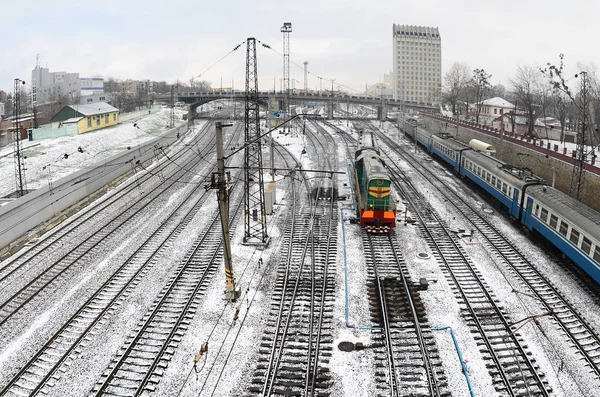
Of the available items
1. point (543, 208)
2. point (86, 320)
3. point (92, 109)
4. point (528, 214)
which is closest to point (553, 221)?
point (543, 208)

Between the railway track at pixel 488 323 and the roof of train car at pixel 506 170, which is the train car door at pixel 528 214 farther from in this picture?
the railway track at pixel 488 323

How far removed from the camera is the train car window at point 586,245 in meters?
16.7

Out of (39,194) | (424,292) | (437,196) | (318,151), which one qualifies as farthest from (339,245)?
(318,151)

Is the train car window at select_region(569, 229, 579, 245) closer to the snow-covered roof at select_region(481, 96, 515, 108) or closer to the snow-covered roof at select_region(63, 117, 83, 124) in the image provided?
the snow-covered roof at select_region(63, 117, 83, 124)

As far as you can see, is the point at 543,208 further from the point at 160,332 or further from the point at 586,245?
Answer: the point at 160,332

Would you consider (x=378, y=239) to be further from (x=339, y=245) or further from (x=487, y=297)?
(x=487, y=297)

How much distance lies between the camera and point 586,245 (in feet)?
55.6

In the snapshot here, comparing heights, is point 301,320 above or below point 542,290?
below

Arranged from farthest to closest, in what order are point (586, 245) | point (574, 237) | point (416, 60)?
point (416, 60), point (574, 237), point (586, 245)

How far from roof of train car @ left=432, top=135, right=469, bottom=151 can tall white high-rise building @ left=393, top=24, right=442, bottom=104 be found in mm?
148464

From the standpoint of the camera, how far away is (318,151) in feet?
177

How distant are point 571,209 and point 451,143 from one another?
23.6 meters

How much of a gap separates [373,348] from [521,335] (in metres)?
5.11

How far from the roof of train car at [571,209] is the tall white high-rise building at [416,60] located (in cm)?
17324
